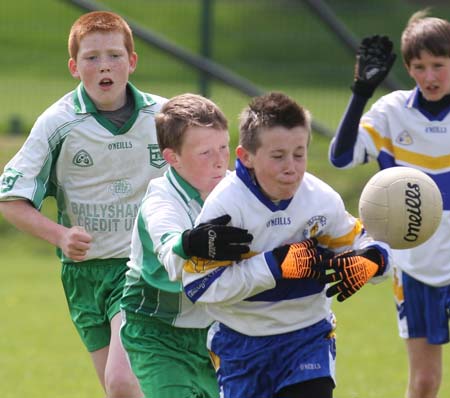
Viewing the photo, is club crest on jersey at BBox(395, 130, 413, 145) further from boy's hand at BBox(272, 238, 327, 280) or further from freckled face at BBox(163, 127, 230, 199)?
boy's hand at BBox(272, 238, 327, 280)

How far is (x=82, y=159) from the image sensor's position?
5.82 m

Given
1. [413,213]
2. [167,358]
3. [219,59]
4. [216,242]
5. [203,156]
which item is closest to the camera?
[216,242]

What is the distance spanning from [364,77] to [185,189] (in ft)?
5.16

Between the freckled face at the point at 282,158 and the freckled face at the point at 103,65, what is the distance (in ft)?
4.64

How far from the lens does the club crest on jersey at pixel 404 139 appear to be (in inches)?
255

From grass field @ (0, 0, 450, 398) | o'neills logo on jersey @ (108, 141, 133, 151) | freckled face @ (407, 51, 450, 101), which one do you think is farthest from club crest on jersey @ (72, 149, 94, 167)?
grass field @ (0, 0, 450, 398)

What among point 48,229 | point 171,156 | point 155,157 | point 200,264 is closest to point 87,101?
point 155,157

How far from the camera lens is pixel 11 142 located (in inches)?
607

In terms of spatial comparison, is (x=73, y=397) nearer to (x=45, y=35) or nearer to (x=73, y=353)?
(x=73, y=353)

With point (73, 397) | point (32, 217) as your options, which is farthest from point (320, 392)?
point (73, 397)

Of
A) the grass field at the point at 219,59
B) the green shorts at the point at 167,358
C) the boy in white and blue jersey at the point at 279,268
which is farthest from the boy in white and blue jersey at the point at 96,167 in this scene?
the grass field at the point at 219,59

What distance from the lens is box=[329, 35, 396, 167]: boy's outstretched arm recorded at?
20.4ft

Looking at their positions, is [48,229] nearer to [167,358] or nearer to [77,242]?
[77,242]

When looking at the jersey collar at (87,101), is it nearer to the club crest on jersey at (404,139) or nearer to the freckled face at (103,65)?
the freckled face at (103,65)
